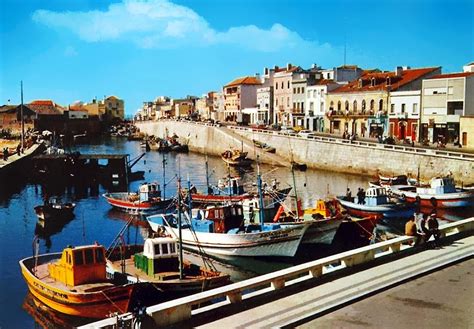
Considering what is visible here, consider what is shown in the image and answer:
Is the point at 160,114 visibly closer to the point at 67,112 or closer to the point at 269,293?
the point at 67,112

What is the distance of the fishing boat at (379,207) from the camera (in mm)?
40188

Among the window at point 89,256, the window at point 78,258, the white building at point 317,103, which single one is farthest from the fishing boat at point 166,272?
the white building at point 317,103

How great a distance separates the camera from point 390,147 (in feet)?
192

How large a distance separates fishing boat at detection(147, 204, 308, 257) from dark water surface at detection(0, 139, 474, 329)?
795mm

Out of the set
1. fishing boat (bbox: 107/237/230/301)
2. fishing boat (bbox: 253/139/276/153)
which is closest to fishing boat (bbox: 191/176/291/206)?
fishing boat (bbox: 107/237/230/301)

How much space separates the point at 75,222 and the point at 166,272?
19.3 m

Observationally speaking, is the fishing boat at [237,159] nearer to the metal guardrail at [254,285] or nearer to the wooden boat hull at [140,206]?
the wooden boat hull at [140,206]

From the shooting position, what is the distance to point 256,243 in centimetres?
3019

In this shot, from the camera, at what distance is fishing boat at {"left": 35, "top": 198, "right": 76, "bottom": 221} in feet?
130

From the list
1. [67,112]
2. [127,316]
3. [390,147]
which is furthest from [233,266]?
[67,112]

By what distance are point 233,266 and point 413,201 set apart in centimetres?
1929

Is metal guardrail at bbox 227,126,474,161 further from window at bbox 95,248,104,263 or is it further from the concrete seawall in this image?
window at bbox 95,248,104,263

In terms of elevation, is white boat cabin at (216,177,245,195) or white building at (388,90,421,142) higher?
white building at (388,90,421,142)

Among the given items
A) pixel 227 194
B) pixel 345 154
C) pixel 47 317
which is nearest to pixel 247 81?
pixel 345 154
